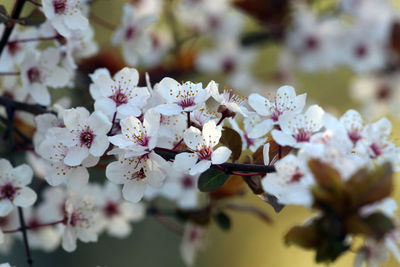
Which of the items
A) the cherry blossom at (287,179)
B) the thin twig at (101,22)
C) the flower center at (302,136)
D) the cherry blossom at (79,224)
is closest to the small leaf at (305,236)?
the cherry blossom at (287,179)

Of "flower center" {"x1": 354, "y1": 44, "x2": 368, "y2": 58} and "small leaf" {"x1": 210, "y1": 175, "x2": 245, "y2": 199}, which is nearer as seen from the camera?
"small leaf" {"x1": 210, "y1": 175, "x2": 245, "y2": 199}

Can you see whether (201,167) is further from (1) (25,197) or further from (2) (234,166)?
(1) (25,197)

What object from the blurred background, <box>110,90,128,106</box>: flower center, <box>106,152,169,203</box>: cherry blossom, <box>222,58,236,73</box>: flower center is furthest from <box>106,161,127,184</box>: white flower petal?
<box>222,58,236,73</box>: flower center

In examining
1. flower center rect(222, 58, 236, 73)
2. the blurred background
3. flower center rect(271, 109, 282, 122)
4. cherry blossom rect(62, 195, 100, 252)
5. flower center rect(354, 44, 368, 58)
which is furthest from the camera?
flower center rect(222, 58, 236, 73)

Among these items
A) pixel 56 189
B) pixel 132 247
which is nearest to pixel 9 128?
pixel 56 189

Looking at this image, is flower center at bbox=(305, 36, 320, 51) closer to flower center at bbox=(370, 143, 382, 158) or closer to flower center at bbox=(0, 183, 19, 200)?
flower center at bbox=(370, 143, 382, 158)

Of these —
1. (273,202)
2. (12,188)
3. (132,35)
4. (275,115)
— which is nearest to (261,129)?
(275,115)

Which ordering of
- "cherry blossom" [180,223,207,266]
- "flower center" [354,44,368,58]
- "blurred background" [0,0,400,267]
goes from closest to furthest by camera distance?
"cherry blossom" [180,223,207,266] → "blurred background" [0,0,400,267] → "flower center" [354,44,368,58]
